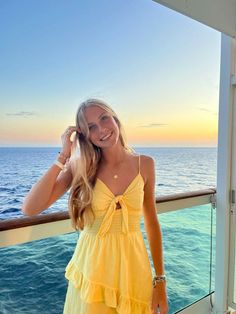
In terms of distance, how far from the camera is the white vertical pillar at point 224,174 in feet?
6.60

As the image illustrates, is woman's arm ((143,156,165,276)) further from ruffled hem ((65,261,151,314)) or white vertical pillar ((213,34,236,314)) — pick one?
white vertical pillar ((213,34,236,314))

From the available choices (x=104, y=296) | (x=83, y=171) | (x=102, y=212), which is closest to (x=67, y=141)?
(x=83, y=171)

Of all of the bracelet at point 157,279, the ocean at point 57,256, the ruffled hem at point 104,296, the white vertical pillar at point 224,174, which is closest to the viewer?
the ruffled hem at point 104,296

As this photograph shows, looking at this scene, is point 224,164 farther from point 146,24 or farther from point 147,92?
point 147,92

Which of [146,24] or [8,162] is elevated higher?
[146,24]

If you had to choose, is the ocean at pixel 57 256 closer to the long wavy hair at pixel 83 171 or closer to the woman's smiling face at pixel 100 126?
the long wavy hair at pixel 83 171

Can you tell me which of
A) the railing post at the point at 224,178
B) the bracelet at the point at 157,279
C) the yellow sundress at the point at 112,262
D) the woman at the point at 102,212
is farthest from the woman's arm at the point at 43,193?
the railing post at the point at 224,178

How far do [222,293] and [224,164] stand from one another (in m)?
1.03

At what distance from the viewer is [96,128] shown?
1017 millimetres

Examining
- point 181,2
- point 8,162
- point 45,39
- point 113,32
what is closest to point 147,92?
point 113,32

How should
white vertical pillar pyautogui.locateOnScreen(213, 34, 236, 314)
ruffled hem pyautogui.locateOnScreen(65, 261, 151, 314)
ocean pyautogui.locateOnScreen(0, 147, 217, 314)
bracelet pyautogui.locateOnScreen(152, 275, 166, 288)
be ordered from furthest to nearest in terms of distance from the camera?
1. white vertical pillar pyautogui.locateOnScreen(213, 34, 236, 314)
2. ocean pyautogui.locateOnScreen(0, 147, 217, 314)
3. bracelet pyautogui.locateOnScreen(152, 275, 166, 288)
4. ruffled hem pyautogui.locateOnScreen(65, 261, 151, 314)

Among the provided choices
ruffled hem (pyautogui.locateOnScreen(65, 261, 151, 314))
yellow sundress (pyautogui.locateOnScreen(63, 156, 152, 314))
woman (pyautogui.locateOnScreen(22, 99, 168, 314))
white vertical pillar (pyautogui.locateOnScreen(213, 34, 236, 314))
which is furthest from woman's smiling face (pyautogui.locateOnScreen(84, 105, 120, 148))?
white vertical pillar (pyautogui.locateOnScreen(213, 34, 236, 314))

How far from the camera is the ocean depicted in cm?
121

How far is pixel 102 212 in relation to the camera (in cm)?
100
